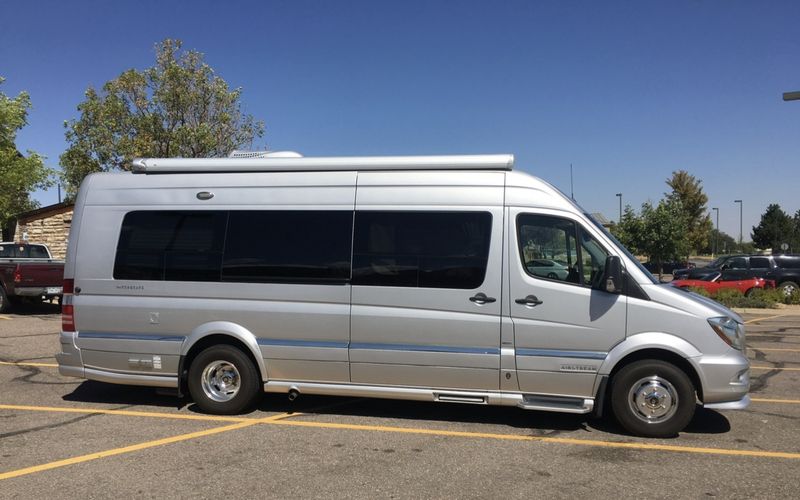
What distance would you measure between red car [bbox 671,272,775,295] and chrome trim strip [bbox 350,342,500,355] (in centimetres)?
1728

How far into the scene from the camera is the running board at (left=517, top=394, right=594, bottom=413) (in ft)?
17.9

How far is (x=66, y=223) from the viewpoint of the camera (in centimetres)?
2502

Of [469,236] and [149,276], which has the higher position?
[469,236]

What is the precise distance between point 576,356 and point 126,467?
3919mm

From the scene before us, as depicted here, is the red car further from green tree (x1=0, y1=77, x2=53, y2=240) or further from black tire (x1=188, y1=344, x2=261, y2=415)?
green tree (x1=0, y1=77, x2=53, y2=240)

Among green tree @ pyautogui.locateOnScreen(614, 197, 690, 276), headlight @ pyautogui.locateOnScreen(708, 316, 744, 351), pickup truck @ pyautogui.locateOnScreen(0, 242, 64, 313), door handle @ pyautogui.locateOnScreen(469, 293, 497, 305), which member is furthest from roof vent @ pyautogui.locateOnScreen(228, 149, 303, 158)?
green tree @ pyautogui.locateOnScreen(614, 197, 690, 276)

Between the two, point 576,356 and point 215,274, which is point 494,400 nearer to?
point 576,356

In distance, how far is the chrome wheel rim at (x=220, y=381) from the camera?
6.14m

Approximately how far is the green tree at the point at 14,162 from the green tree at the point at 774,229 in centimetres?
7126

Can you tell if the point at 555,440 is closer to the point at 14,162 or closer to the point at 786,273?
the point at 786,273

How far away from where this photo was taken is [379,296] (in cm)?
578

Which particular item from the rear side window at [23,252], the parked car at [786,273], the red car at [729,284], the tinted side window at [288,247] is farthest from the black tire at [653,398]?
the parked car at [786,273]

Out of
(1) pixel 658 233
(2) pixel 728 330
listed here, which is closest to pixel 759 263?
(1) pixel 658 233

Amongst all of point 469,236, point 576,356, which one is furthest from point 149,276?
point 576,356
